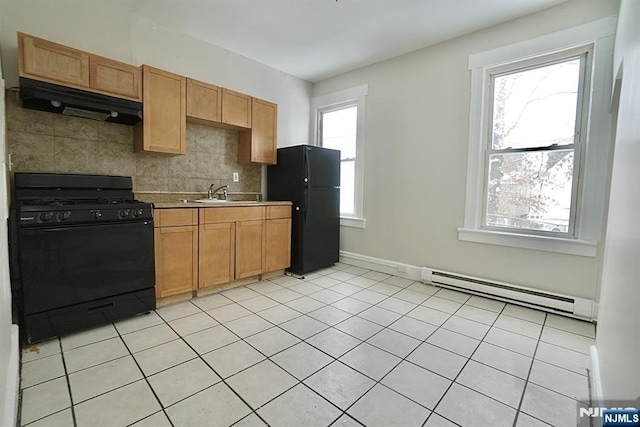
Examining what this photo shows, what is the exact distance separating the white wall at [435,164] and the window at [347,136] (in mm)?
121

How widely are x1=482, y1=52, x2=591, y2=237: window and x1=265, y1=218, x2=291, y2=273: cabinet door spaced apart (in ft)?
7.39

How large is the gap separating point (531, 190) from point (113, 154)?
4.05 m

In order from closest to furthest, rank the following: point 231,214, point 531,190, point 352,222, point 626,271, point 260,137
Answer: point 626,271 < point 531,190 < point 231,214 < point 260,137 < point 352,222

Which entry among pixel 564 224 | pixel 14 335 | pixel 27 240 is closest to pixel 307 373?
pixel 14 335

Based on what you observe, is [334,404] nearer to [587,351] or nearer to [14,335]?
[587,351]

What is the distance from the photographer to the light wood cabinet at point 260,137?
143 inches

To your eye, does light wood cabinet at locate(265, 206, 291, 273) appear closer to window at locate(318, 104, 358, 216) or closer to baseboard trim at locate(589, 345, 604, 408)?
window at locate(318, 104, 358, 216)

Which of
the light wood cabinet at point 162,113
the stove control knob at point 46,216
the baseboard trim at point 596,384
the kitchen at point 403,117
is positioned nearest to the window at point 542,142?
the kitchen at point 403,117

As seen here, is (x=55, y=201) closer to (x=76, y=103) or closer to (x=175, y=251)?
(x=76, y=103)

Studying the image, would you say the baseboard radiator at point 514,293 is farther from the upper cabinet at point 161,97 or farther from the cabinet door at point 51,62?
the cabinet door at point 51,62

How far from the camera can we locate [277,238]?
3.58 m

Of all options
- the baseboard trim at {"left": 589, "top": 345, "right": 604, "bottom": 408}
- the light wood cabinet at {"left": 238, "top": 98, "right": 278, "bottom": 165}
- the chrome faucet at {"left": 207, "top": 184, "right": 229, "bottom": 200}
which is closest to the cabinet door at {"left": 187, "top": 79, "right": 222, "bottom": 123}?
the light wood cabinet at {"left": 238, "top": 98, "right": 278, "bottom": 165}

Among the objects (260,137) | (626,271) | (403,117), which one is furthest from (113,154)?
(626,271)

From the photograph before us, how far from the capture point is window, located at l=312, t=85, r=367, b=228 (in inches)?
160
